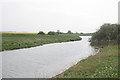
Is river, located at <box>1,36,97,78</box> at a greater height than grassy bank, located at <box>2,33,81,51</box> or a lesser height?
lesser

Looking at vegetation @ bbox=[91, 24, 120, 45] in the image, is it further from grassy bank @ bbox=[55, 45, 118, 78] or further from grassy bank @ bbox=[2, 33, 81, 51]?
grassy bank @ bbox=[55, 45, 118, 78]

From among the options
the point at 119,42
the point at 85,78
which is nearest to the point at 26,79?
the point at 85,78

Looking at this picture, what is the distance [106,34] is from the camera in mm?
40281

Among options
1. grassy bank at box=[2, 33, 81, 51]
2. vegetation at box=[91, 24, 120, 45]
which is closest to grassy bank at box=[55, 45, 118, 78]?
grassy bank at box=[2, 33, 81, 51]

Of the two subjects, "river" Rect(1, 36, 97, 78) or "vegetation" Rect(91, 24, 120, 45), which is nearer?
"river" Rect(1, 36, 97, 78)

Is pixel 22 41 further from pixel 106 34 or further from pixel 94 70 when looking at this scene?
pixel 94 70

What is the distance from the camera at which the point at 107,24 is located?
41.8 metres

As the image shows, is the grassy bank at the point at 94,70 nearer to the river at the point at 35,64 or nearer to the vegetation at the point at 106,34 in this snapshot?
the river at the point at 35,64

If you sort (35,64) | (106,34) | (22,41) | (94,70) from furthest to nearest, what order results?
(22,41) < (106,34) < (35,64) < (94,70)

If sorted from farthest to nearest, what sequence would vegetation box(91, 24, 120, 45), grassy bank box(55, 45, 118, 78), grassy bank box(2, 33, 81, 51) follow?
vegetation box(91, 24, 120, 45)
grassy bank box(2, 33, 81, 51)
grassy bank box(55, 45, 118, 78)

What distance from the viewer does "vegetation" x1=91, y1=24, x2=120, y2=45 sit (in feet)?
123

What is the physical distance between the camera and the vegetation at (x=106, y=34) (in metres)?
37.4

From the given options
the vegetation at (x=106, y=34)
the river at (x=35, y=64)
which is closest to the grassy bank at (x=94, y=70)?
the river at (x=35, y=64)

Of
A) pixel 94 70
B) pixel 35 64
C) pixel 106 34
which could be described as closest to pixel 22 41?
pixel 106 34
